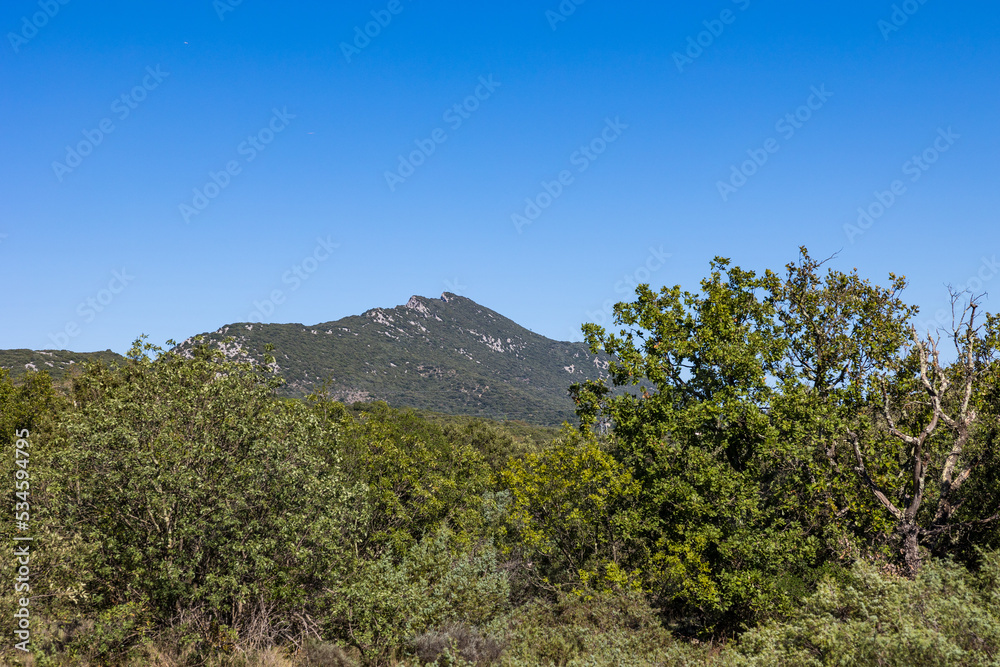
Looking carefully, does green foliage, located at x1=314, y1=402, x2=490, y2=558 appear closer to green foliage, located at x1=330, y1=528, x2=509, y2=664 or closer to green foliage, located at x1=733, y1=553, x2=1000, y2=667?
green foliage, located at x1=330, y1=528, x2=509, y2=664

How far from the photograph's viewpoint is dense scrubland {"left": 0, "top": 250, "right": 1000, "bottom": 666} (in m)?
14.7

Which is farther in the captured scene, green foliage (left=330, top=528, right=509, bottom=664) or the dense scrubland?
green foliage (left=330, top=528, right=509, bottom=664)

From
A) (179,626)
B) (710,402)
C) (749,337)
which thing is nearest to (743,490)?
(710,402)

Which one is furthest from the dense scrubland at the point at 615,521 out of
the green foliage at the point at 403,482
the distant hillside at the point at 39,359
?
the distant hillside at the point at 39,359

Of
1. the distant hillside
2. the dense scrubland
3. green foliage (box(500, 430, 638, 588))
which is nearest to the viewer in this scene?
the dense scrubland

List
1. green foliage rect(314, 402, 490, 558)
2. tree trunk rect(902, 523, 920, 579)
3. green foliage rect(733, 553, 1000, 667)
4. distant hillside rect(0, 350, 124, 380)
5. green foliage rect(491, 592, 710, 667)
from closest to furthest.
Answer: green foliage rect(733, 553, 1000, 667) < green foliage rect(491, 592, 710, 667) < tree trunk rect(902, 523, 920, 579) < green foliage rect(314, 402, 490, 558) < distant hillside rect(0, 350, 124, 380)

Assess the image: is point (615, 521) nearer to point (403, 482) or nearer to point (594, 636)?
point (594, 636)

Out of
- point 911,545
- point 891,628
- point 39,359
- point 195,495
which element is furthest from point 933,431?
point 39,359

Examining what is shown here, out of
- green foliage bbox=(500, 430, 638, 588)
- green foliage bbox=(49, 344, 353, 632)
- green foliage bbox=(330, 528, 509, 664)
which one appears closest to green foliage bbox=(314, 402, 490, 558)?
green foliage bbox=(330, 528, 509, 664)

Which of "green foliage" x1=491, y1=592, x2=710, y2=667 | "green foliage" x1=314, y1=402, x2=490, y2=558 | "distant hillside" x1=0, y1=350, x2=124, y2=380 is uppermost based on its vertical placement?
"distant hillside" x1=0, y1=350, x2=124, y2=380

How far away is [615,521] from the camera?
65.9 ft

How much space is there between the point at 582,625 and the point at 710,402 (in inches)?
341

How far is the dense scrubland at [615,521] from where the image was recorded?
48.2ft

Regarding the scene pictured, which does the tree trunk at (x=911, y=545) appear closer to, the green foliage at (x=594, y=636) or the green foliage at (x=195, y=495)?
the green foliage at (x=594, y=636)
